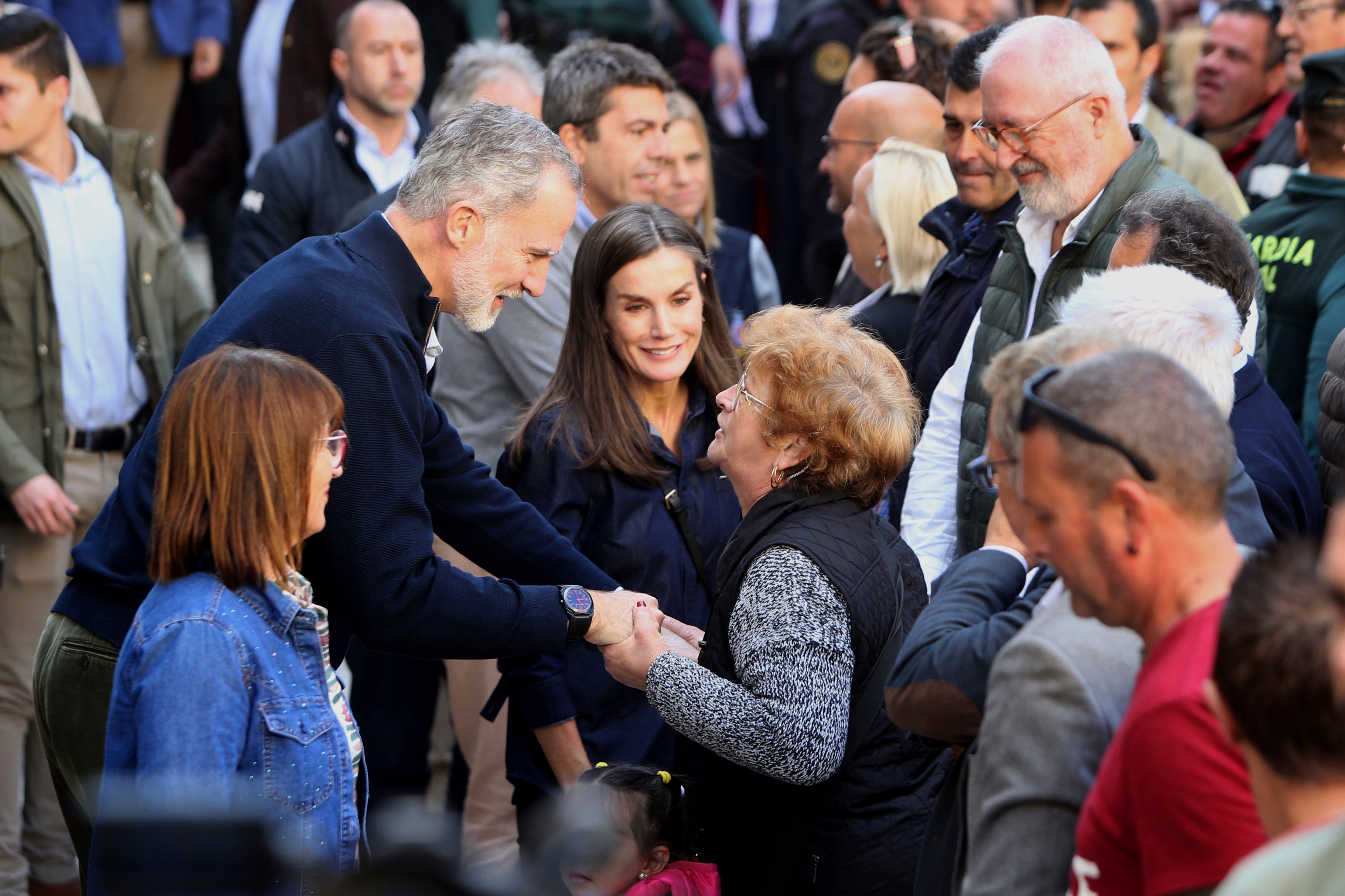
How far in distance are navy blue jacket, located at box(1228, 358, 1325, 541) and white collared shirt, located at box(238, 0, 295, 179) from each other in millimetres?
5161

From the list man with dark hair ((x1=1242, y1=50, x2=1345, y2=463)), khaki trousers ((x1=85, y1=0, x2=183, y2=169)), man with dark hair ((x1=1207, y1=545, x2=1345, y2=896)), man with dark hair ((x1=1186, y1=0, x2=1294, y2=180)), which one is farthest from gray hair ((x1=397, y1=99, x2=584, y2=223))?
khaki trousers ((x1=85, y1=0, x2=183, y2=169))

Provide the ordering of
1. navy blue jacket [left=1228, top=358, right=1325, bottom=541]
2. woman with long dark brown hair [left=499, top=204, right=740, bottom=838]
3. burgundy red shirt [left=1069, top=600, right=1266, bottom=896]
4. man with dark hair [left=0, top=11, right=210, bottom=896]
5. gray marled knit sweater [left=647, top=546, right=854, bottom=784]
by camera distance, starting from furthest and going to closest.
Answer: man with dark hair [left=0, top=11, right=210, bottom=896]
woman with long dark brown hair [left=499, top=204, right=740, bottom=838]
navy blue jacket [left=1228, top=358, right=1325, bottom=541]
gray marled knit sweater [left=647, top=546, right=854, bottom=784]
burgundy red shirt [left=1069, top=600, right=1266, bottom=896]

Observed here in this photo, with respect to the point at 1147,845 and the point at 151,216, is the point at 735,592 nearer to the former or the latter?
the point at 1147,845

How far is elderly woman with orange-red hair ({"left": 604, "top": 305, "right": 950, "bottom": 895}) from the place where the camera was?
7.73 feet

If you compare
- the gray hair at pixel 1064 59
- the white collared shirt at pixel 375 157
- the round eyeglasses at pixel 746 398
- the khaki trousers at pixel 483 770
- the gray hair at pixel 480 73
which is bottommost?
the khaki trousers at pixel 483 770

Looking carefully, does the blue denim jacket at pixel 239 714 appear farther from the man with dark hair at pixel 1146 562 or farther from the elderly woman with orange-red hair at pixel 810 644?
the man with dark hair at pixel 1146 562

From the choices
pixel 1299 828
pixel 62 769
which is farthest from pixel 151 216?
pixel 1299 828

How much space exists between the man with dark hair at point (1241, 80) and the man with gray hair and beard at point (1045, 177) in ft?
10.2

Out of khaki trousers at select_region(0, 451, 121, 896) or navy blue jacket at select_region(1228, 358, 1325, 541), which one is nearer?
navy blue jacket at select_region(1228, 358, 1325, 541)

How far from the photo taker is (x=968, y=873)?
1799mm

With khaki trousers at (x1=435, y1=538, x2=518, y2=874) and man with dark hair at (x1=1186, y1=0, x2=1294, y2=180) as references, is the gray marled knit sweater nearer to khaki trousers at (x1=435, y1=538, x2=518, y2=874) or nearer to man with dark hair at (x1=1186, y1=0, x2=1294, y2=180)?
khaki trousers at (x1=435, y1=538, x2=518, y2=874)

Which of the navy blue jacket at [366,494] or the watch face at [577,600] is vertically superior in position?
the navy blue jacket at [366,494]

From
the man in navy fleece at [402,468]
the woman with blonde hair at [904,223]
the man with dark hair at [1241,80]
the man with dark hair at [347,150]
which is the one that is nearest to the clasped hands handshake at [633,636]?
the man in navy fleece at [402,468]

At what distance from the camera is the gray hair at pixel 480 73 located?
211 inches
